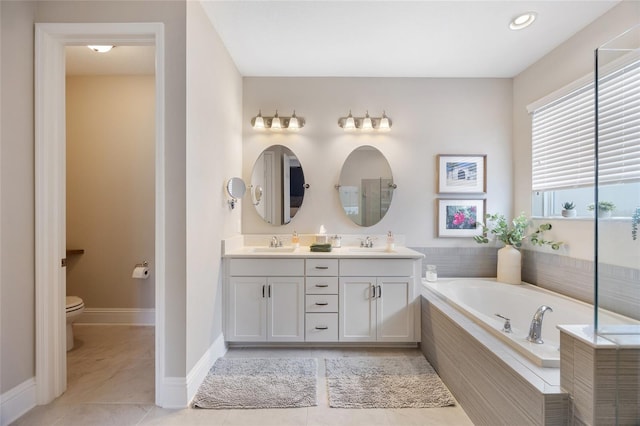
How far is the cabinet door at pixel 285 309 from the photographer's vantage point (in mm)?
2527

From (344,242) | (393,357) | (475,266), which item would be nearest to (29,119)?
(344,242)

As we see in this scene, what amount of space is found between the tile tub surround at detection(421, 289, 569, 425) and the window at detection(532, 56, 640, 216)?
2.48ft

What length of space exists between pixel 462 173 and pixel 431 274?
1.06 metres

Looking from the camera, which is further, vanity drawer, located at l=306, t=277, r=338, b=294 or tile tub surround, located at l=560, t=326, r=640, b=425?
vanity drawer, located at l=306, t=277, r=338, b=294

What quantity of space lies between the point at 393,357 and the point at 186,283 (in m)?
1.67

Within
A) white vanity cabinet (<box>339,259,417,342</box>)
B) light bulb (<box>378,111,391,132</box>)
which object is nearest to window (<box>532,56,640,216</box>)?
light bulb (<box>378,111,391,132</box>)

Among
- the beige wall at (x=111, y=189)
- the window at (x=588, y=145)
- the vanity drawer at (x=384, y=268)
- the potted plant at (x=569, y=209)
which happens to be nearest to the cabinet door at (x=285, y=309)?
the vanity drawer at (x=384, y=268)

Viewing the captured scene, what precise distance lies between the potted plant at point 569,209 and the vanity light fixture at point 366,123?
162 centimetres

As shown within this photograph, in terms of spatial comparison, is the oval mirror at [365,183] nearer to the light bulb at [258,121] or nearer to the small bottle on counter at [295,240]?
the small bottle on counter at [295,240]

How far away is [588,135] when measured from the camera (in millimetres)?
2242

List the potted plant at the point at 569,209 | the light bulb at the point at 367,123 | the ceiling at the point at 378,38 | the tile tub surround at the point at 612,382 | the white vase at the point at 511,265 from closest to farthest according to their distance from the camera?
the tile tub surround at the point at 612,382
the ceiling at the point at 378,38
the potted plant at the point at 569,209
the white vase at the point at 511,265
the light bulb at the point at 367,123

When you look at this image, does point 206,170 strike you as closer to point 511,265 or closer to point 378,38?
point 378,38

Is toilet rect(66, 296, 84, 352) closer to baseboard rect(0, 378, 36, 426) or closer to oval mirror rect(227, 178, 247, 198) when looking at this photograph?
baseboard rect(0, 378, 36, 426)

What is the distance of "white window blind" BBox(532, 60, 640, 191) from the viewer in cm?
130
